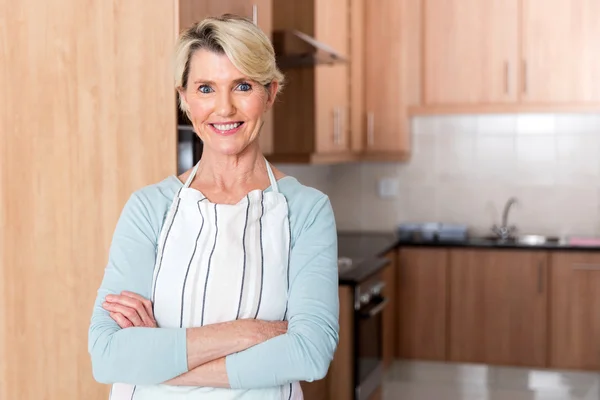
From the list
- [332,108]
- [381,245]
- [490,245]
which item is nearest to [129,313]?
[332,108]

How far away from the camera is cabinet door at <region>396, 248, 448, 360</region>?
195 inches

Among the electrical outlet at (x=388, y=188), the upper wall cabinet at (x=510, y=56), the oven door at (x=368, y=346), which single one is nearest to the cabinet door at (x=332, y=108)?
the upper wall cabinet at (x=510, y=56)

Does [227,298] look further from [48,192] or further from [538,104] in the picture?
[538,104]

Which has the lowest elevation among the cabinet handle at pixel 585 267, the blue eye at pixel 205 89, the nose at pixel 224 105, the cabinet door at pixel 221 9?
the cabinet handle at pixel 585 267

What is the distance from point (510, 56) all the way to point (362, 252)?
5.48ft

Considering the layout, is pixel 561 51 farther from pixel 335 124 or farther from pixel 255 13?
pixel 255 13

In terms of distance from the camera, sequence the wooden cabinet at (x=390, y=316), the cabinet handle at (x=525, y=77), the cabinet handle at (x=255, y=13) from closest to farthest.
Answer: the cabinet handle at (x=255, y=13) → the wooden cabinet at (x=390, y=316) → the cabinet handle at (x=525, y=77)

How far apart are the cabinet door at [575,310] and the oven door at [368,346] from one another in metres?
1.50

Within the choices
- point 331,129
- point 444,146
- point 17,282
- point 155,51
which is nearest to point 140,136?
point 155,51

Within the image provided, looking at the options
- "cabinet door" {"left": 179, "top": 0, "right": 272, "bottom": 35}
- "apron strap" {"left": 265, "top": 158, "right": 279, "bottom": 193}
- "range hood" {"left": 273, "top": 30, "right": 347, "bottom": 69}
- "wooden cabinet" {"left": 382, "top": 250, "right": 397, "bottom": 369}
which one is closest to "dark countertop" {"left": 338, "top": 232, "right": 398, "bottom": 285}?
"wooden cabinet" {"left": 382, "top": 250, "right": 397, "bottom": 369}

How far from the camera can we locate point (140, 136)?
2.02m

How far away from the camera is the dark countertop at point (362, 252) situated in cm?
347

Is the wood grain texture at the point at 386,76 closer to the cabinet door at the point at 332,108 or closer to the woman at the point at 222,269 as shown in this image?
the cabinet door at the point at 332,108

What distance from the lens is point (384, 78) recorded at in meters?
5.13
